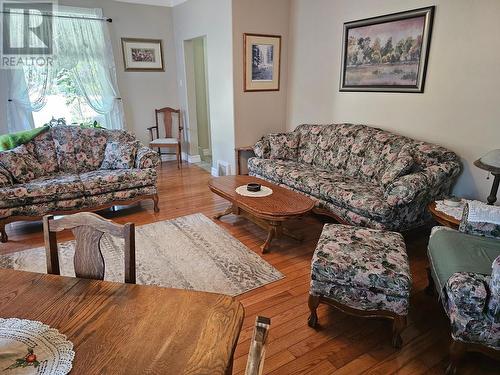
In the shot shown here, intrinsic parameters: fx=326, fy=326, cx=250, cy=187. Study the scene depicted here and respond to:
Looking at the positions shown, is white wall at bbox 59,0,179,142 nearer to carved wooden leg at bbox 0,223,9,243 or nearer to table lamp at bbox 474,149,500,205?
carved wooden leg at bbox 0,223,9,243

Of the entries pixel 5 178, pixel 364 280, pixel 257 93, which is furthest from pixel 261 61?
pixel 364 280

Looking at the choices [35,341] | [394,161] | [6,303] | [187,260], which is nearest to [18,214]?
[187,260]

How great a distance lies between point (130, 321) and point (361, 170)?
10.1 ft

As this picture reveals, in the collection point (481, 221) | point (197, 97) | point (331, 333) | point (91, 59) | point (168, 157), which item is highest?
point (91, 59)

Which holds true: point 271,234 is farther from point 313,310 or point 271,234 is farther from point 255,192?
point 313,310

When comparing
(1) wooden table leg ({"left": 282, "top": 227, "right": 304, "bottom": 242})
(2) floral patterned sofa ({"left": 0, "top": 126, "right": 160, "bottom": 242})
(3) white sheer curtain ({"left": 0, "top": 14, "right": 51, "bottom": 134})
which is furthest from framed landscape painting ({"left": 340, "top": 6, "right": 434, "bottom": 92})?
(3) white sheer curtain ({"left": 0, "top": 14, "right": 51, "bottom": 134})

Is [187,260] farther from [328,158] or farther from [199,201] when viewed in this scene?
[328,158]

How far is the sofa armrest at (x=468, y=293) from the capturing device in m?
1.57

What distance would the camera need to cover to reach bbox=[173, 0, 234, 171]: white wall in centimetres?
451

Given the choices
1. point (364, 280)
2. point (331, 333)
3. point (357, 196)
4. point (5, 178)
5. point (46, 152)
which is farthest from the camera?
point (46, 152)

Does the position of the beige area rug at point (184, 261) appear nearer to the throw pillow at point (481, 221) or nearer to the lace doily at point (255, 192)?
the lace doily at point (255, 192)

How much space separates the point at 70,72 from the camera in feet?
16.9

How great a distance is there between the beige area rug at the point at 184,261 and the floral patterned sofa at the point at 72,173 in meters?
0.50

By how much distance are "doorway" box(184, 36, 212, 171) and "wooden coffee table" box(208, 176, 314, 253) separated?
2.53m
